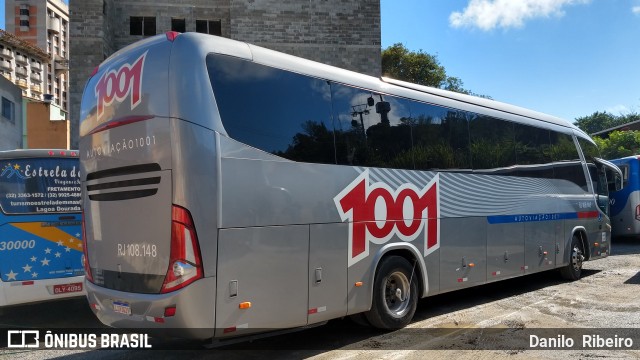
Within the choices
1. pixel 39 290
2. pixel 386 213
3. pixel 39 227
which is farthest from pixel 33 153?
pixel 386 213

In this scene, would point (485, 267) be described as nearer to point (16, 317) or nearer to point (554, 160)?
point (554, 160)

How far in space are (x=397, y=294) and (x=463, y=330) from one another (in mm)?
1011

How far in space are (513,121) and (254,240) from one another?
6342 millimetres

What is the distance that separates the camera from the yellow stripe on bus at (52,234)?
677cm

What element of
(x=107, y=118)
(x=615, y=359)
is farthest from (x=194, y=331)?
(x=615, y=359)

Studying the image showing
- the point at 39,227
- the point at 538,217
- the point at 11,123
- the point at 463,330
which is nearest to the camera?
the point at 463,330

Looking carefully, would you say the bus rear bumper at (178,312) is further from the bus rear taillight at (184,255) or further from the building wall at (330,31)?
the building wall at (330,31)

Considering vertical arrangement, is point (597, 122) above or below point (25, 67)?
below

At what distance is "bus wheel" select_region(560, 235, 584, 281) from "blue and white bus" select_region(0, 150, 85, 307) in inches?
375

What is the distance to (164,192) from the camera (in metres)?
4.56

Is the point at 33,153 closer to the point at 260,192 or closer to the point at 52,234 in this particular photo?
the point at 52,234

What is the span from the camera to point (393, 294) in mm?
6711

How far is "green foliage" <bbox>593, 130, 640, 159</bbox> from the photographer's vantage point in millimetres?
38444

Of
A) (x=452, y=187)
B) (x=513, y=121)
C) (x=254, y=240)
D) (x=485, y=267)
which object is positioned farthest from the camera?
(x=513, y=121)
